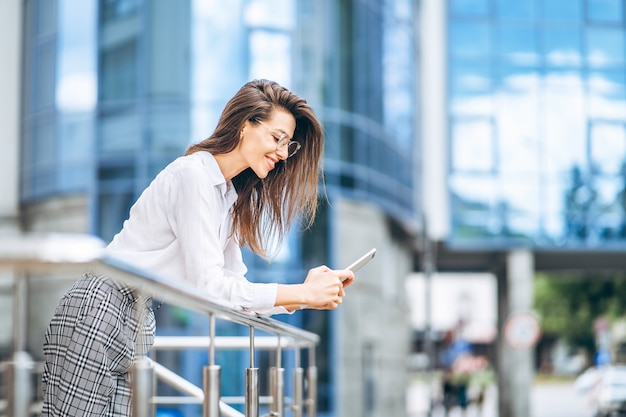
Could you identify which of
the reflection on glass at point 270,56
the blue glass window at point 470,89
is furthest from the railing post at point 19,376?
the blue glass window at point 470,89

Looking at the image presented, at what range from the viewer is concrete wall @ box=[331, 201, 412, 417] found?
2262cm

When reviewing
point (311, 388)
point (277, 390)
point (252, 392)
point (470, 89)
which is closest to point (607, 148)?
point (470, 89)

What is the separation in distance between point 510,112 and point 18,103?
13.8m

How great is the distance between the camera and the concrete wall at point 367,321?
22625 millimetres

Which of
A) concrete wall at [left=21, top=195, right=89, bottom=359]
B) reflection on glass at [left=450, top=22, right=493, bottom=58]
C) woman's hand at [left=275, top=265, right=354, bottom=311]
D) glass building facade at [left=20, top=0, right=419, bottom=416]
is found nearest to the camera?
woman's hand at [left=275, top=265, right=354, bottom=311]

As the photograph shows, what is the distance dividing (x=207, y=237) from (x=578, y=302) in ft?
162

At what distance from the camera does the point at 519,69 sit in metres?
32.3

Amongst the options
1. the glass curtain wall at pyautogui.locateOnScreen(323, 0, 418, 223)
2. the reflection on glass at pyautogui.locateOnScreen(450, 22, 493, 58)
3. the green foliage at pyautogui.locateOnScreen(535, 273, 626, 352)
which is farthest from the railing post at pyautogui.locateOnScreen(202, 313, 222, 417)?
the green foliage at pyautogui.locateOnScreen(535, 273, 626, 352)

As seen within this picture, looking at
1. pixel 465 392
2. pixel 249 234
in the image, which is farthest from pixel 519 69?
pixel 249 234

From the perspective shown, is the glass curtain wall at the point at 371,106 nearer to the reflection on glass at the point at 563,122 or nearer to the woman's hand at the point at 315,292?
the reflection on glass at the point at 563,122

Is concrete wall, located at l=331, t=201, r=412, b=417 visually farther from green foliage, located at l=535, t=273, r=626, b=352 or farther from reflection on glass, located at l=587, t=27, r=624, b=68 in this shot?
green foliage, located at l=535, t=273, r=626, b=352

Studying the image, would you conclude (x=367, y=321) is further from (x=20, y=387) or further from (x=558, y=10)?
(x=20, y=387)

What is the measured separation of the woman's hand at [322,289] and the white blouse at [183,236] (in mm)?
159

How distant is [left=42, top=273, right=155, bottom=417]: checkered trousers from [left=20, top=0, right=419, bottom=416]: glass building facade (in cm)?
1654
